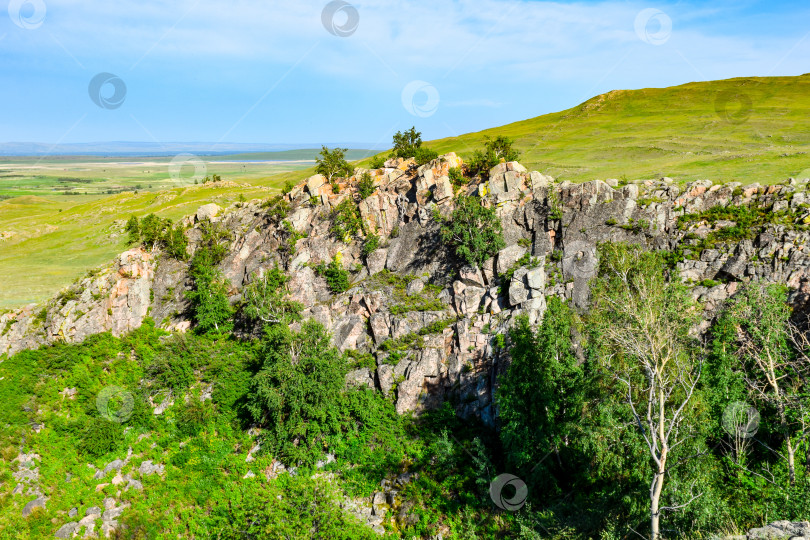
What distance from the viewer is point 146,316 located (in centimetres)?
4962

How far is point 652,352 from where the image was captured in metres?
20.0

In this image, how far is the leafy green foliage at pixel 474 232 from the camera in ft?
139

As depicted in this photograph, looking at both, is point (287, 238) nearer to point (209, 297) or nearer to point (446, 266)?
point (209, 297)

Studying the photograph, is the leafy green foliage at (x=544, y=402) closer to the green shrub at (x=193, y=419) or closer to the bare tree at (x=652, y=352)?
the bare tree at (x=652, y=352)

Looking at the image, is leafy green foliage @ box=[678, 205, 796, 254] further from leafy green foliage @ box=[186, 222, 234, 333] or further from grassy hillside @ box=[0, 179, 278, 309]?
grassy hillside @ box=[0, 179, 278, 309]

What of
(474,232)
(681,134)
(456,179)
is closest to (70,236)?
(456,179)

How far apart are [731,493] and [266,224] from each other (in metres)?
54.2

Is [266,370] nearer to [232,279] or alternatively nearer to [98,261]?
[232,279]

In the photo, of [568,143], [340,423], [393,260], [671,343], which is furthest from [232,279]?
[568,143]

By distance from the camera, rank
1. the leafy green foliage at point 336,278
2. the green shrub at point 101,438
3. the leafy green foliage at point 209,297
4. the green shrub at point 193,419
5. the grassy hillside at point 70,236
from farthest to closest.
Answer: the grassy hillside at point 70,236 < the leafy green foliage at point 336,278 < the leafy green foliage at point 209,297 < the green shrub at point 193,419 < the green shrub at point 101,438

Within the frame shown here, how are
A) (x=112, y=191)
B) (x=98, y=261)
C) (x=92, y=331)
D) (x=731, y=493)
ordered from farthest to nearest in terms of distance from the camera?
(x=112, y=191)
(x=98, y=261)
(x=92, y=331)
(x=731, y=493)

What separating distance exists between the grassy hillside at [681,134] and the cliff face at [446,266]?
44.9ft

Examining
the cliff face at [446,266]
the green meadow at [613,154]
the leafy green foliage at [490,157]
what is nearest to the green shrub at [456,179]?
the cliff face at [446,266]

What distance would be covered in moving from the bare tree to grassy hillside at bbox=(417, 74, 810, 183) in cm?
2649
